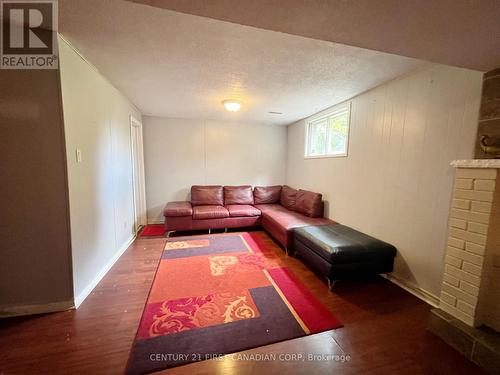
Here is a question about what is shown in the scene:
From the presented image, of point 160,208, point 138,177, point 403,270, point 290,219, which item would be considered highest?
point 138,177

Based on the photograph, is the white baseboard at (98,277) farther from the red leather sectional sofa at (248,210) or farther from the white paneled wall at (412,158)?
the white paneled wall at (412,158)

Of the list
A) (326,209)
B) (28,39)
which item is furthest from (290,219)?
(28,39)

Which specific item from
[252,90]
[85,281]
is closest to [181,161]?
[252,90]

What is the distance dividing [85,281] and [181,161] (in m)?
2.89

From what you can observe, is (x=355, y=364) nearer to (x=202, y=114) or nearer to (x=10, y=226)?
(x=10, y=226)

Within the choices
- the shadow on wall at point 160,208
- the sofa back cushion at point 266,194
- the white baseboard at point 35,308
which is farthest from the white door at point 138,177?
the sofa back cushion at point 266,194

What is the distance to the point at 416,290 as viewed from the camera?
2078 millimetres

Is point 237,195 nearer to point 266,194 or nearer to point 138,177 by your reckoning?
point 266,194

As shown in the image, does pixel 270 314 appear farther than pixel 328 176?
No

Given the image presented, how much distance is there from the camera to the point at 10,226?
1624mm

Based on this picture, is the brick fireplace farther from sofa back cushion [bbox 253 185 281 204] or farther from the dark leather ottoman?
sofa back cushion [bbox 253 185 281 204]

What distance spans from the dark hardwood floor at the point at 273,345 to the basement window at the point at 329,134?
208 cm

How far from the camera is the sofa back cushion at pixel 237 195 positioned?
4.46 meters

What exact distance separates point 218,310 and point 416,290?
2013 mm
